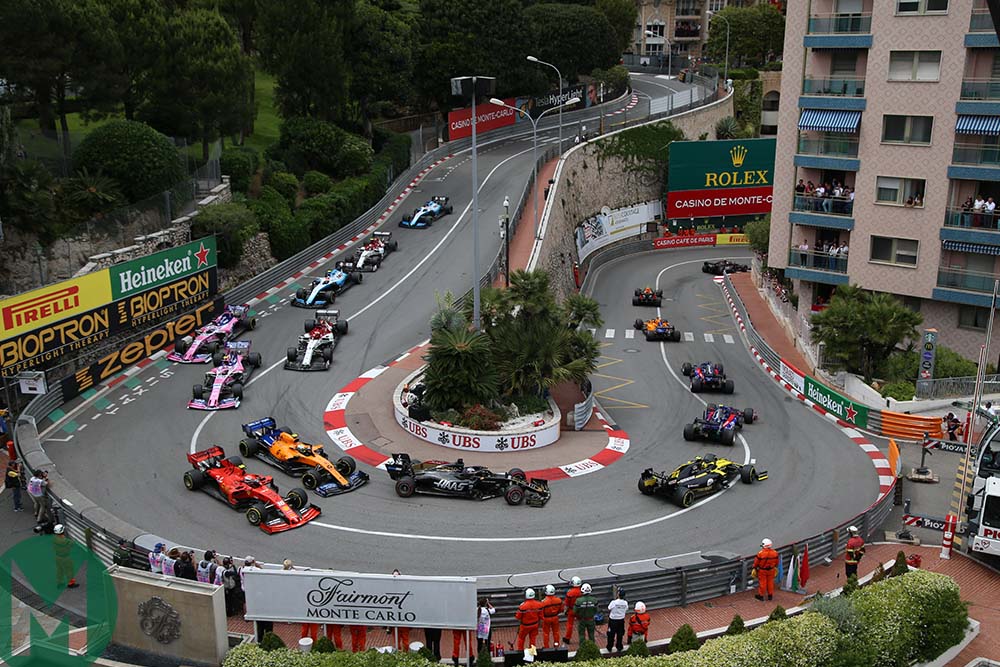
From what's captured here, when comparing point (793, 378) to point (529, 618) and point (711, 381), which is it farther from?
point (529, 618)

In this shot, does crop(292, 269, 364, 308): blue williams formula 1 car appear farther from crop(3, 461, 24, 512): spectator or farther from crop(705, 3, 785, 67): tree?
crop(705, 3, 785, 67): tree

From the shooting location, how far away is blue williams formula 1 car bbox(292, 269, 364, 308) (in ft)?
150

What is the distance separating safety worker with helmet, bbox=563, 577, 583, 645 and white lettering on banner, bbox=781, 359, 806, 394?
2177 cm

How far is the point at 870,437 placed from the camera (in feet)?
117

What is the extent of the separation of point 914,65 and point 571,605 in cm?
3180

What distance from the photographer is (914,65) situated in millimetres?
41688

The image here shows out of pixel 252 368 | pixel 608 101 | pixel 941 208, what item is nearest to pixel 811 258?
pixel 941 208

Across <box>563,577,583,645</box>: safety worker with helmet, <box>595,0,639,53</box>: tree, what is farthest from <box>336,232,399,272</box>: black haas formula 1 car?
<box>595,0,639,53</box>: tree

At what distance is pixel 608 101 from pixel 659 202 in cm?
2816

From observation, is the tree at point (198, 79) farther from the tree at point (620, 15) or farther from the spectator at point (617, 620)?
the tree at point (620, 15)

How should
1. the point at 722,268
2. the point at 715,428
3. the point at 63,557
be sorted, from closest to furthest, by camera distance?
the point at 63,557
the point at 715,428
the point at 722,268

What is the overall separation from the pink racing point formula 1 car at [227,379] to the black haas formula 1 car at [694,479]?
49.9 ft

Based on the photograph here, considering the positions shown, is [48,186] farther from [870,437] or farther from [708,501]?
[870,437]

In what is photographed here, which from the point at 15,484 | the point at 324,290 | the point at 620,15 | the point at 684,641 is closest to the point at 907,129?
the point at 324,290
